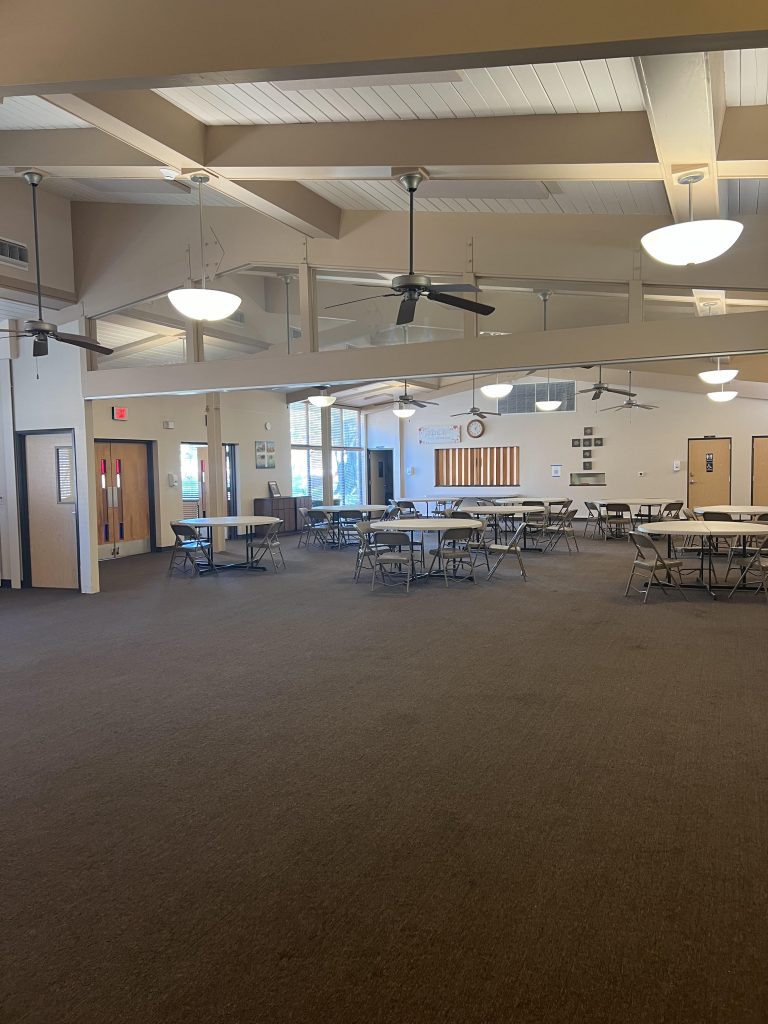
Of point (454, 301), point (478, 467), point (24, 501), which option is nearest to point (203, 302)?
point (454, 301)

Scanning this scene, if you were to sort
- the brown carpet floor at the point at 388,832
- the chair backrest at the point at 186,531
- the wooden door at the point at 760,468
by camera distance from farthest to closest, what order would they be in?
1. the wooden door at the point at 760,468
2. the chair backrest at the point at 186,531
3. the brown carpet floor at the point at 388,832

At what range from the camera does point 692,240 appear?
10.9 feet

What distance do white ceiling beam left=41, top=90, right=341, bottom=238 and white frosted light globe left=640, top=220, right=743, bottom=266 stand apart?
3.05 m

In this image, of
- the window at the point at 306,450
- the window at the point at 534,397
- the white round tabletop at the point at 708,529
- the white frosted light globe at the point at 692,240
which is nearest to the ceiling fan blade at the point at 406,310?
the white frosted light globe at the point at 692,240

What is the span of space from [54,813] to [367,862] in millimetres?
1380

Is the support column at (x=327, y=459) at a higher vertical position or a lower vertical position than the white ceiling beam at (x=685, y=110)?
lower

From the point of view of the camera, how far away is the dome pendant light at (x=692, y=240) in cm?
327

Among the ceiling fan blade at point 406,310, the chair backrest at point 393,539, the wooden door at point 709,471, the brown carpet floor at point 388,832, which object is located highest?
the ceiling fan blade at point 406,310

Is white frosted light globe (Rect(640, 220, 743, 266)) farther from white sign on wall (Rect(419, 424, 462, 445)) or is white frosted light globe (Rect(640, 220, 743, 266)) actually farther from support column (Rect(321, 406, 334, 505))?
white sign on wall (Rect(419, 424, 462, 445))

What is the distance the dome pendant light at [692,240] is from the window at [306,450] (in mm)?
12343

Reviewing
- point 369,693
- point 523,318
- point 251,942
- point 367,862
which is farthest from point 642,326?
point 251,942

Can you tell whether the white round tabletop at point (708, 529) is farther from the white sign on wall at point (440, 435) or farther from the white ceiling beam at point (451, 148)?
the white sign on wall at point (440, 435)

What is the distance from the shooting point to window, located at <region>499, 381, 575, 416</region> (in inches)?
611

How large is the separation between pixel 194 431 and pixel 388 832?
11.2m
